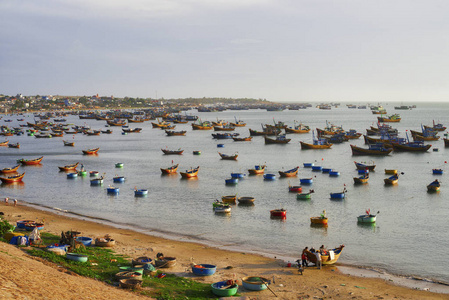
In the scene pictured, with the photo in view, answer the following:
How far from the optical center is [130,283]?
20.3 m

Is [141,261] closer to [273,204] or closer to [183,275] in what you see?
[183,275]

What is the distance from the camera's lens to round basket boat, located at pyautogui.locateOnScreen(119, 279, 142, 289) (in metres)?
20.1

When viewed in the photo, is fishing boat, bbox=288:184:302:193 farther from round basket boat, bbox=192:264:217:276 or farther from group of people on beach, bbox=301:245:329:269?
round basket boat, bbox=192:264:217:276

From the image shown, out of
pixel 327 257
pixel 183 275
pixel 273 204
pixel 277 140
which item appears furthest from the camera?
pixel 277 140

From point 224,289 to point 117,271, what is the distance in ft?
18.7

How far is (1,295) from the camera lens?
48.0ft

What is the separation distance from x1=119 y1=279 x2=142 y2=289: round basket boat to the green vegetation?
10.7 inches

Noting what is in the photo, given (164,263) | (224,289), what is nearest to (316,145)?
(164,263)

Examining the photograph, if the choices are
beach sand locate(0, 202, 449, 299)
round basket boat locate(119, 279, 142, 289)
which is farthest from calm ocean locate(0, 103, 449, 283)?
round basket boat locate(119, 279, 142, 289)

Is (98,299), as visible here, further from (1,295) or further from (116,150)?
(116,150)

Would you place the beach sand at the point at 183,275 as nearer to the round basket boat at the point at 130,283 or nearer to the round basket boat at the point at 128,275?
the round basket boat at the point at 130,283

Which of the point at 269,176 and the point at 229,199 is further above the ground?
the point at 269,176

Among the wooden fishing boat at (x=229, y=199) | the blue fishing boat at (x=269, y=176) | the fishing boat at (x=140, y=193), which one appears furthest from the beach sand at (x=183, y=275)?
the blue fishing boat at (x=269, y=176)

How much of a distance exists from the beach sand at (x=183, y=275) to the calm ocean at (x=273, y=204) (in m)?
2.62
